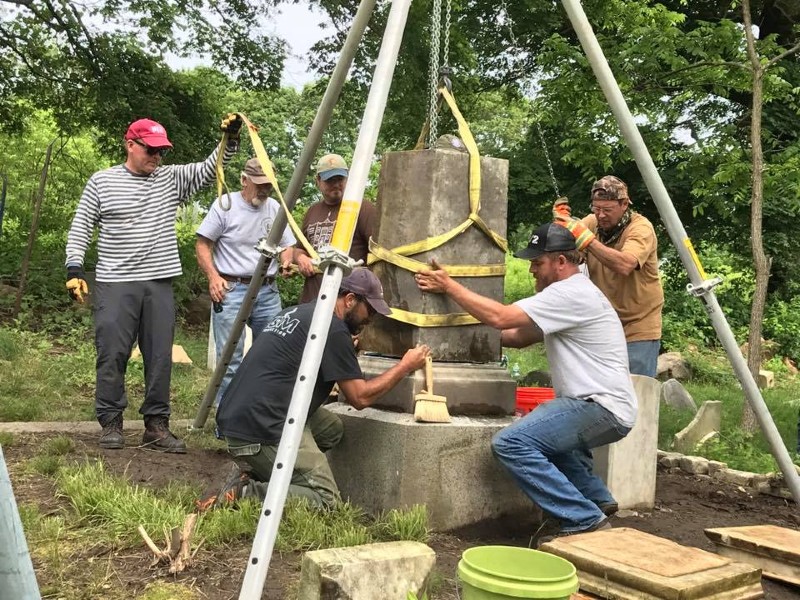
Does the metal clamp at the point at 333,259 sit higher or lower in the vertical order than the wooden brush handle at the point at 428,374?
higher

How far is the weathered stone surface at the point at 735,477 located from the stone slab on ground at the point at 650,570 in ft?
8.15

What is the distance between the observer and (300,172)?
4387 millimetres

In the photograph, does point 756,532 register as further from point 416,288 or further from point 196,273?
point 196,273

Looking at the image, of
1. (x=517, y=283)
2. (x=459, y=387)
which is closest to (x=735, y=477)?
(x=459, y=387)

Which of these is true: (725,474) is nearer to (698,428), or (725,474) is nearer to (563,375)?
(698,428)

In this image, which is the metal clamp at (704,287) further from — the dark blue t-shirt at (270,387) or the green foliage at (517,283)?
the green foliage at (517,283)

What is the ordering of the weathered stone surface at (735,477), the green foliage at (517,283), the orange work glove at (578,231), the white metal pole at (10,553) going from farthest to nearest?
the green foliage at (517,283), the weathered stone surface at (735,477), the orange work glove at (578,231), the white metal pole at (10,553)

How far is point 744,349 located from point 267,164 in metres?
13.9

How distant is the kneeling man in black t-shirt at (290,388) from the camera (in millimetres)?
3648

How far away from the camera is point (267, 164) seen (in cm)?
358

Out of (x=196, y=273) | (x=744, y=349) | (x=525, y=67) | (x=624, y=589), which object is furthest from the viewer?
(x=744, y=349)

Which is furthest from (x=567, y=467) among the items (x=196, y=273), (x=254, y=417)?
(x=196, y=273)

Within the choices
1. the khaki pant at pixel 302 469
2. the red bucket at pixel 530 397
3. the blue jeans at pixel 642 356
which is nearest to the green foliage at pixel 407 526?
the khaki pant at pixel 302 469

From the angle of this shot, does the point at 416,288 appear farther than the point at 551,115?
No
